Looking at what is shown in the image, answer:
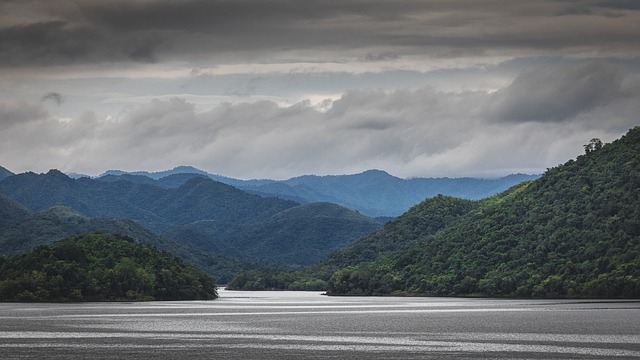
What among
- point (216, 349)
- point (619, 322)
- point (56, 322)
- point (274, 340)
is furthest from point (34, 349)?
point (619, 322)

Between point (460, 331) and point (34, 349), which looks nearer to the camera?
point (34, 349)

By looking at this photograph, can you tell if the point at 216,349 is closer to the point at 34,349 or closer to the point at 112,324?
the point at 34,349

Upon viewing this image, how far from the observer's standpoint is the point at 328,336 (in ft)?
465

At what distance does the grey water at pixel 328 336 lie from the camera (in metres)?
110

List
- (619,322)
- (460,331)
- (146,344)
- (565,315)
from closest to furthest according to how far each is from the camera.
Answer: (146,344) → (460,331) → (619,322) → (565,315)

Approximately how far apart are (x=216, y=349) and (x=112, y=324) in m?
55.8

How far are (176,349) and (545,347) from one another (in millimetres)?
43087

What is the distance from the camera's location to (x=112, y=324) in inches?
6624

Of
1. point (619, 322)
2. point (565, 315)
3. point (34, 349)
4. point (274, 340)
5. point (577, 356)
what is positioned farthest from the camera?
point (565, 315)

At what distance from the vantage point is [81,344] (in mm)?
123688

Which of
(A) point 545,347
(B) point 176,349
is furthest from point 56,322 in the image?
(A) point 545,347

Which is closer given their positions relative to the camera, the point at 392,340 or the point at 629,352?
the point at 629,352

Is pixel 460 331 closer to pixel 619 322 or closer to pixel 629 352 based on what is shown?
pixel 619 322

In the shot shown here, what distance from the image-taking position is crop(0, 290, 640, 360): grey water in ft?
362
